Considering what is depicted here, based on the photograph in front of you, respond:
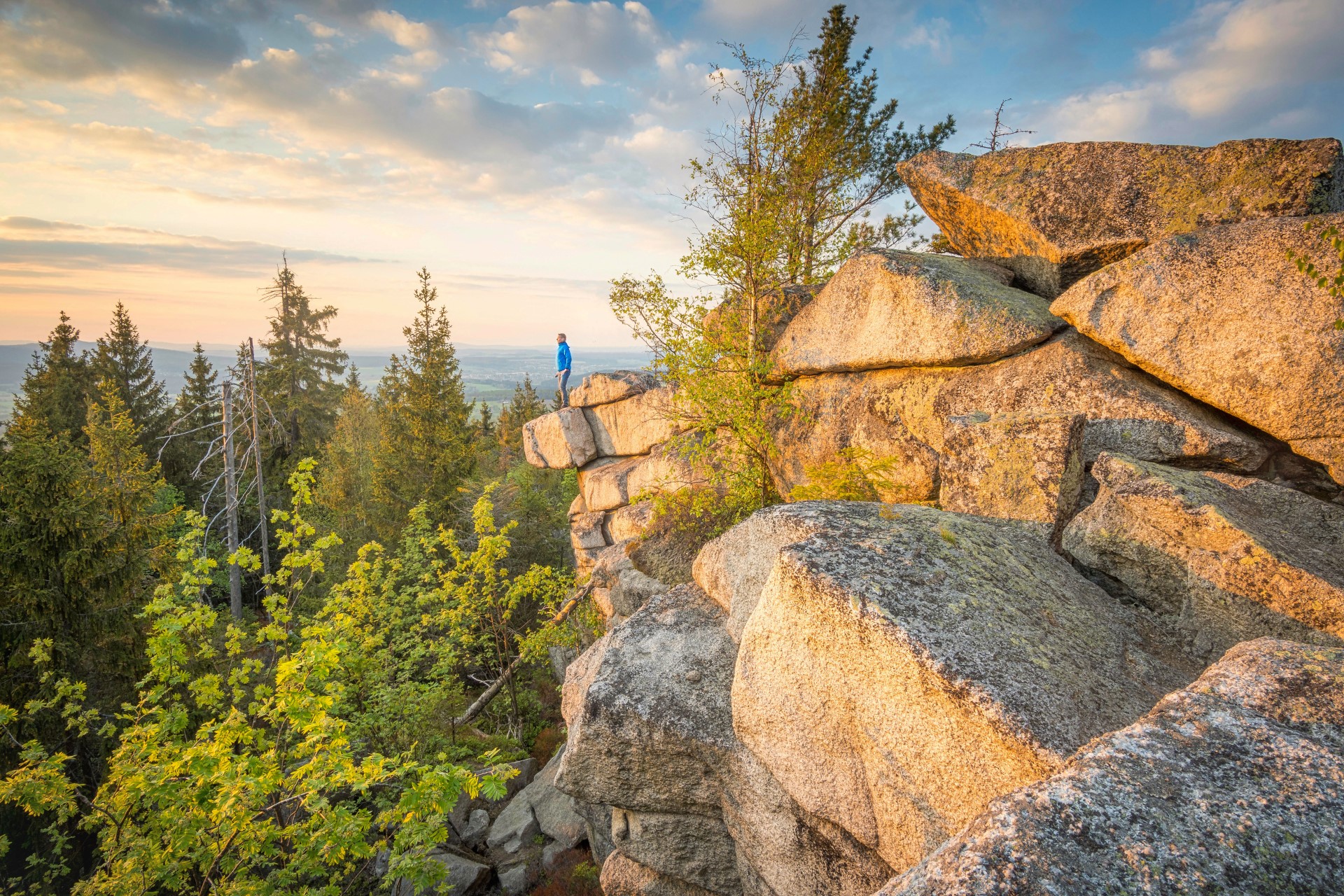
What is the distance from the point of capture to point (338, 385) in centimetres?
4478

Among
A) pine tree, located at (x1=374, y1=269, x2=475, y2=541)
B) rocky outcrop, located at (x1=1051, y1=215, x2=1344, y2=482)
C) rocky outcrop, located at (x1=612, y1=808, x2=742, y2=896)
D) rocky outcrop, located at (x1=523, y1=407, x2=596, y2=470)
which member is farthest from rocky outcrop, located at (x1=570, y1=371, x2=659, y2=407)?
rocky outcrop, located at (x1=612, y1=808, x2=742, y2=896)

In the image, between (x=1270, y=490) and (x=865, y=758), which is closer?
(x=865, y=758)

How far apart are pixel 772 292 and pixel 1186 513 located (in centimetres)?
919

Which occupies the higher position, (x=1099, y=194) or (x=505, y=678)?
(x=1099, y=194)

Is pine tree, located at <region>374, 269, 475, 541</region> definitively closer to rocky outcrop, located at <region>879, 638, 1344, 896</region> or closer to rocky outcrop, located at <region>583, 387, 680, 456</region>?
rocky outcrop, located at <region>583, 387, 680, 456</region>

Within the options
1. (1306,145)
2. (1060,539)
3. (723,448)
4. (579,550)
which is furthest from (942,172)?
(579,550)

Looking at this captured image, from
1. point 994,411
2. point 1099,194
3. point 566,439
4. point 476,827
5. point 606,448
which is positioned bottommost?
point 476,827

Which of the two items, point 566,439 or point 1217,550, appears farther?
point 566,439

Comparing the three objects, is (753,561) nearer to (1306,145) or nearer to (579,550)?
(1306,145)

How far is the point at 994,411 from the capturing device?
903cm

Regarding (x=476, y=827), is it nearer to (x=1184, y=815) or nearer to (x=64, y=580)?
(x=64, y=580)

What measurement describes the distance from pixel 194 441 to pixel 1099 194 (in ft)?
143

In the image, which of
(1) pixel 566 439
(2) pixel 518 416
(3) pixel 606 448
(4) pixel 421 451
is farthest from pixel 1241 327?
(2) pixel 518 416

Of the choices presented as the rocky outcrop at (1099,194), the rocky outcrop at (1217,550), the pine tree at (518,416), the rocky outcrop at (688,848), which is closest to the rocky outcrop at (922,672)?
the rocky outcrop at (1217,550)
